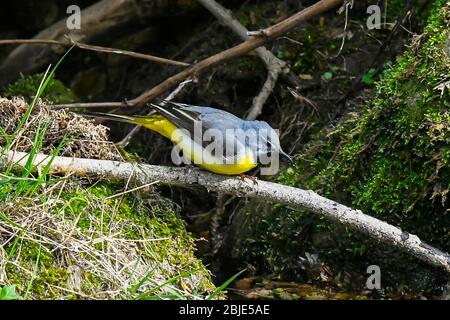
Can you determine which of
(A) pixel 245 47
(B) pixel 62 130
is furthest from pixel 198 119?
(A) pixel 245 47

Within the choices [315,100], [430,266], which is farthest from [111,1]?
[430,266]

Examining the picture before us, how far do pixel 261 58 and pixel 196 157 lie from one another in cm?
240

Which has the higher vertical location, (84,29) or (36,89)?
(84,29)

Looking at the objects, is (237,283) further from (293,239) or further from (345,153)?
(345,153)

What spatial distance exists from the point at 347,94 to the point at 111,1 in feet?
9.06

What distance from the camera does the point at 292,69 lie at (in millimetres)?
7785

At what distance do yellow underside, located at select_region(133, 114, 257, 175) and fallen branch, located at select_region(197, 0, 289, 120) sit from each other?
1556 mm

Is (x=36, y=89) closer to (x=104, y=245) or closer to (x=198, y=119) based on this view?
(x=198, y=119)

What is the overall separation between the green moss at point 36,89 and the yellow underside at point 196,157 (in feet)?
6.87

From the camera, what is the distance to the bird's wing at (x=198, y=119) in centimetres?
555

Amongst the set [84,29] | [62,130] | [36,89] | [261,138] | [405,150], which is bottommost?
[405,150]

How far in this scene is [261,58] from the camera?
7531 mm

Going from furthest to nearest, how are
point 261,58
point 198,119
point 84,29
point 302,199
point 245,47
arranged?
point 84,29 → point 261,58 → point 245,47 → point 198,119 → point 302,199

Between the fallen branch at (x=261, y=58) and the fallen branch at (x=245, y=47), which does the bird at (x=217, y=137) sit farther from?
the fallen branch at (x=261, y=58)
